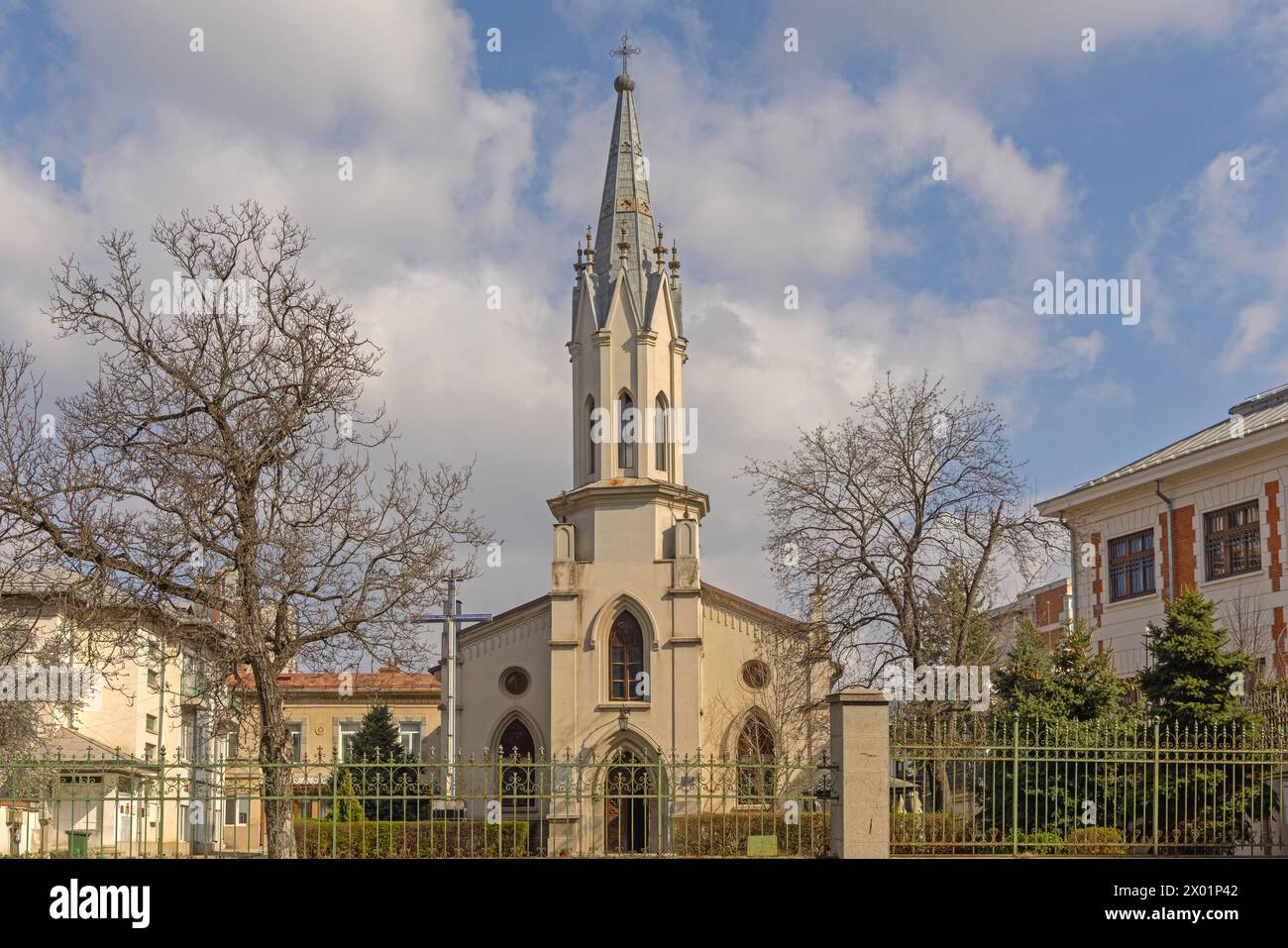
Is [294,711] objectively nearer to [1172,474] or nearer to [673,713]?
[673,713]

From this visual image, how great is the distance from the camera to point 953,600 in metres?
29.9

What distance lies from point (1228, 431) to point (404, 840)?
70.1 feet

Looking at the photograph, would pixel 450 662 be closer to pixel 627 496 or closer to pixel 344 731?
pixel 627 496

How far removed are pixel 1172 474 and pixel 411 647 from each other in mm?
17766

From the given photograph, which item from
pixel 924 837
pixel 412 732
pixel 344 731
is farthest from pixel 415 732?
pixel 924 837

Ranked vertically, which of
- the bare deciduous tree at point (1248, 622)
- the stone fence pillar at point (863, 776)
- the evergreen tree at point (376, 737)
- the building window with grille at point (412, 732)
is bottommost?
the building window with grille at point (412, 732)

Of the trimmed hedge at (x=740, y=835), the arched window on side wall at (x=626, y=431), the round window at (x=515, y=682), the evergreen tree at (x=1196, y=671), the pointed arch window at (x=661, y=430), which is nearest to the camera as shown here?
the trimmed hedge at (x=740, y=835)

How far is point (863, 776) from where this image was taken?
16.8 meters

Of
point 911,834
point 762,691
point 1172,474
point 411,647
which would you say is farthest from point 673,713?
point 911,834

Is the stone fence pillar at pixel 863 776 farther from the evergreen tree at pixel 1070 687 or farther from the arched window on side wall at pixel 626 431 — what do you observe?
the arched window on side wall at pixel 626 431

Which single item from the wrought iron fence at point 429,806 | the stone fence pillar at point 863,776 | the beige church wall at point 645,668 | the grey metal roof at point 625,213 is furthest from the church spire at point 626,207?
the stone fence pillar at point 863,776

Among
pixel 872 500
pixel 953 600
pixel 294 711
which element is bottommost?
pixel 294 711

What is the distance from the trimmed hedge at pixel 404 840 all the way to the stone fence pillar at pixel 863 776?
406cm

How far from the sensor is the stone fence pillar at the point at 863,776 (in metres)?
16.7
